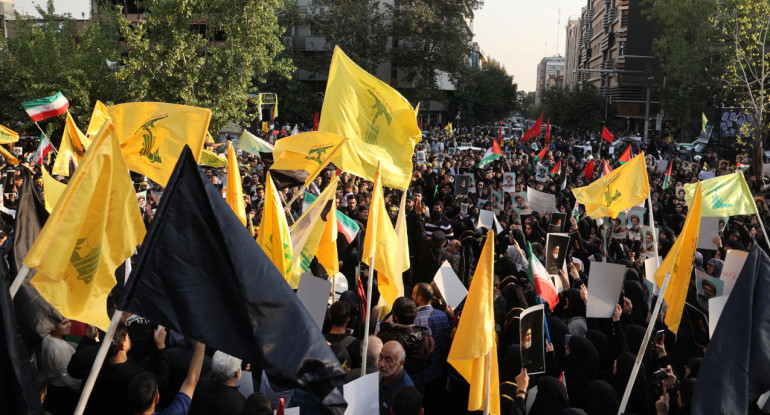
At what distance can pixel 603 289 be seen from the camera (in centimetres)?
675

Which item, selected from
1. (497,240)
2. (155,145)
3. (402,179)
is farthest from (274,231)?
(497,240)

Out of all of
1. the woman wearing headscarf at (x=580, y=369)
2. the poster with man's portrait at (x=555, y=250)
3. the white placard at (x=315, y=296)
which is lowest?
the woman wearing headscarf at (x=580, y=369)

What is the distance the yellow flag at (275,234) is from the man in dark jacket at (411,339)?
102cm

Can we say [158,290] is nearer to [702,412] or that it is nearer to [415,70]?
[702,412]

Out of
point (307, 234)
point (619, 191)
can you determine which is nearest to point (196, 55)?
point (619, 191)

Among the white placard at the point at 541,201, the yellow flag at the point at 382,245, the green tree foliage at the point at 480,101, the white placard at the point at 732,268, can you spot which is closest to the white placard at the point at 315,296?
the yellow flag at the point at 382,245

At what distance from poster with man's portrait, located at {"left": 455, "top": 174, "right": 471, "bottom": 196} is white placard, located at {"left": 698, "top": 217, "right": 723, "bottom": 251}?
5992 millimetres

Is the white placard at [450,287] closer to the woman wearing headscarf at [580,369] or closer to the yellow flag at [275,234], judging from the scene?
the woman wearing headscarf at [580,369]

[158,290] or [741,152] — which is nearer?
[158,290]

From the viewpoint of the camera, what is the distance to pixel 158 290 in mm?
3205

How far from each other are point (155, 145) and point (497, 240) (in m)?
6.62

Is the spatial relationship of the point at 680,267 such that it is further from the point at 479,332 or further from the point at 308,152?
the point at 308,152

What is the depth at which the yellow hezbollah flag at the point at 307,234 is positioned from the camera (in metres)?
6.20

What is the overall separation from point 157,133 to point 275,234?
1.25 m
